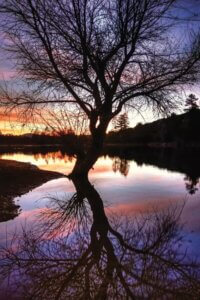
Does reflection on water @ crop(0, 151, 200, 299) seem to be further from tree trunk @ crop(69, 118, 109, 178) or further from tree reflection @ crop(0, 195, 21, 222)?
tree trunk @ crop(69, 118, 109, 178)

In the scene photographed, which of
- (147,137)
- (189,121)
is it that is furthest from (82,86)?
(147,137)

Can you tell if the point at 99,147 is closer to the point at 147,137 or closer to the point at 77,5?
the point at 77,5

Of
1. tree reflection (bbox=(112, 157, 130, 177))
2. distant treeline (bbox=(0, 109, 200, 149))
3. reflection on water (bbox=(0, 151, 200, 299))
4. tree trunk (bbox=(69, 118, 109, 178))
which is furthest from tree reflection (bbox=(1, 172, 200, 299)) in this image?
distant treeline (bbox=(0, 109, 200, 149))

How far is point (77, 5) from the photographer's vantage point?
13.6 m

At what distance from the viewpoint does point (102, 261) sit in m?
5.39

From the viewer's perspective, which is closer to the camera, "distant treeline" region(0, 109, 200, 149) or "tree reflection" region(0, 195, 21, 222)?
"tree reflection" region(0, 195, 21, 222)

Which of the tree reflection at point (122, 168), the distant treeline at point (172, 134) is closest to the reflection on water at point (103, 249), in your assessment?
the tree reflection at point (122, 168)

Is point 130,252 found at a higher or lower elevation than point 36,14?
lower

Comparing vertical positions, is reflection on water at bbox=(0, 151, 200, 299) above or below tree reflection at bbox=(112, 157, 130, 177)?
above

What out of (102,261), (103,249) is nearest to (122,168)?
(103,249)

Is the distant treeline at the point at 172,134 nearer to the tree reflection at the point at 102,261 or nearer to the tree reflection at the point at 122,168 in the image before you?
the tree reflection at the point at 122,168

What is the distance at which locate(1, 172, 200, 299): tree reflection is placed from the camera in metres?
4.43

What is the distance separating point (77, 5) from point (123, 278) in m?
11.1

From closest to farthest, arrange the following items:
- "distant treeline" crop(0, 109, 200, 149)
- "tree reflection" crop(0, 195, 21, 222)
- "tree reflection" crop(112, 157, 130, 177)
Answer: "tree reflection" crop(0, 195, 21, 222), "tree reflection" crop(112, 157, 130, 177), "distant treeline" crop(0, 109, 200, 149)
